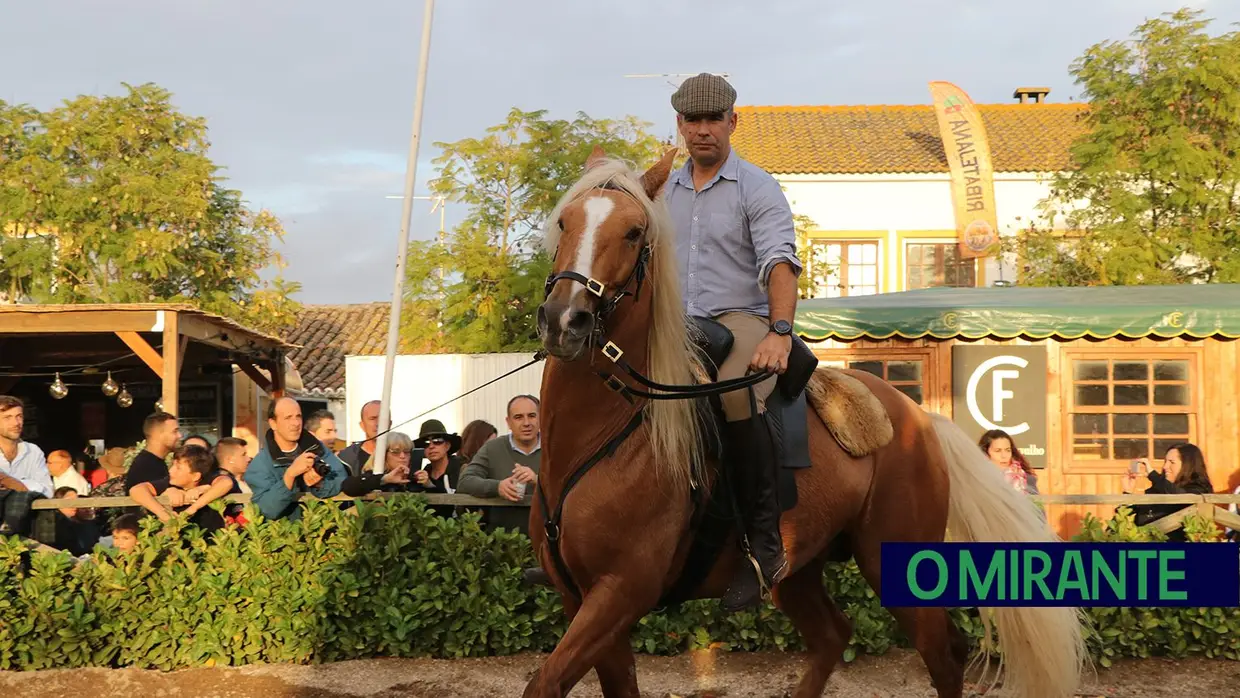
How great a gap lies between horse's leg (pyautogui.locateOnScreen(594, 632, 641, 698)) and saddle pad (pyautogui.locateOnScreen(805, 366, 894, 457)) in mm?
1258

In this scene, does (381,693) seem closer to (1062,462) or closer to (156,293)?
(1062,462)

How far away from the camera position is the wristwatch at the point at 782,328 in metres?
4.14

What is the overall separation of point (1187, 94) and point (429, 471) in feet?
52.2

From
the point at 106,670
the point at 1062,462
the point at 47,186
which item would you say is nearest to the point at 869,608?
the point at 106,670

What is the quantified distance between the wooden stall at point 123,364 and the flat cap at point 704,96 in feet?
38.6

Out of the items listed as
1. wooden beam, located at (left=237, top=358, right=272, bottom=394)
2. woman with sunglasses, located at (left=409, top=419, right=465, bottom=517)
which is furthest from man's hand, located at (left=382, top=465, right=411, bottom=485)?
wooden beam, located at (left=237, top=358, right=272, bottom=394)

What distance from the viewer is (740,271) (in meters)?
4.46

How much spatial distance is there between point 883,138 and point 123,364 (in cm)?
1885

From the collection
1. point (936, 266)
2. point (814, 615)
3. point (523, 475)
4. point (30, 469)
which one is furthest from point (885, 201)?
point (814, 615)

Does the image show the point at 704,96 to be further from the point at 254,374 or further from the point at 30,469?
the point at 254,374

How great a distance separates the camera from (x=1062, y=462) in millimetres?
12023

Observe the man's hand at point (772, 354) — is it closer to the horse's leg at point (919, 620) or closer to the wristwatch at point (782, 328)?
the wristwatch at point (782, 328)

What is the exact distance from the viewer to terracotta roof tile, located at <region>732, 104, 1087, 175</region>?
26391mm

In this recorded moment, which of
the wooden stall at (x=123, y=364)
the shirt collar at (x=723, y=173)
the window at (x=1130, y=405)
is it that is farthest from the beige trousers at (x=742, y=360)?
the wooden stall at (x=123, y=364)
